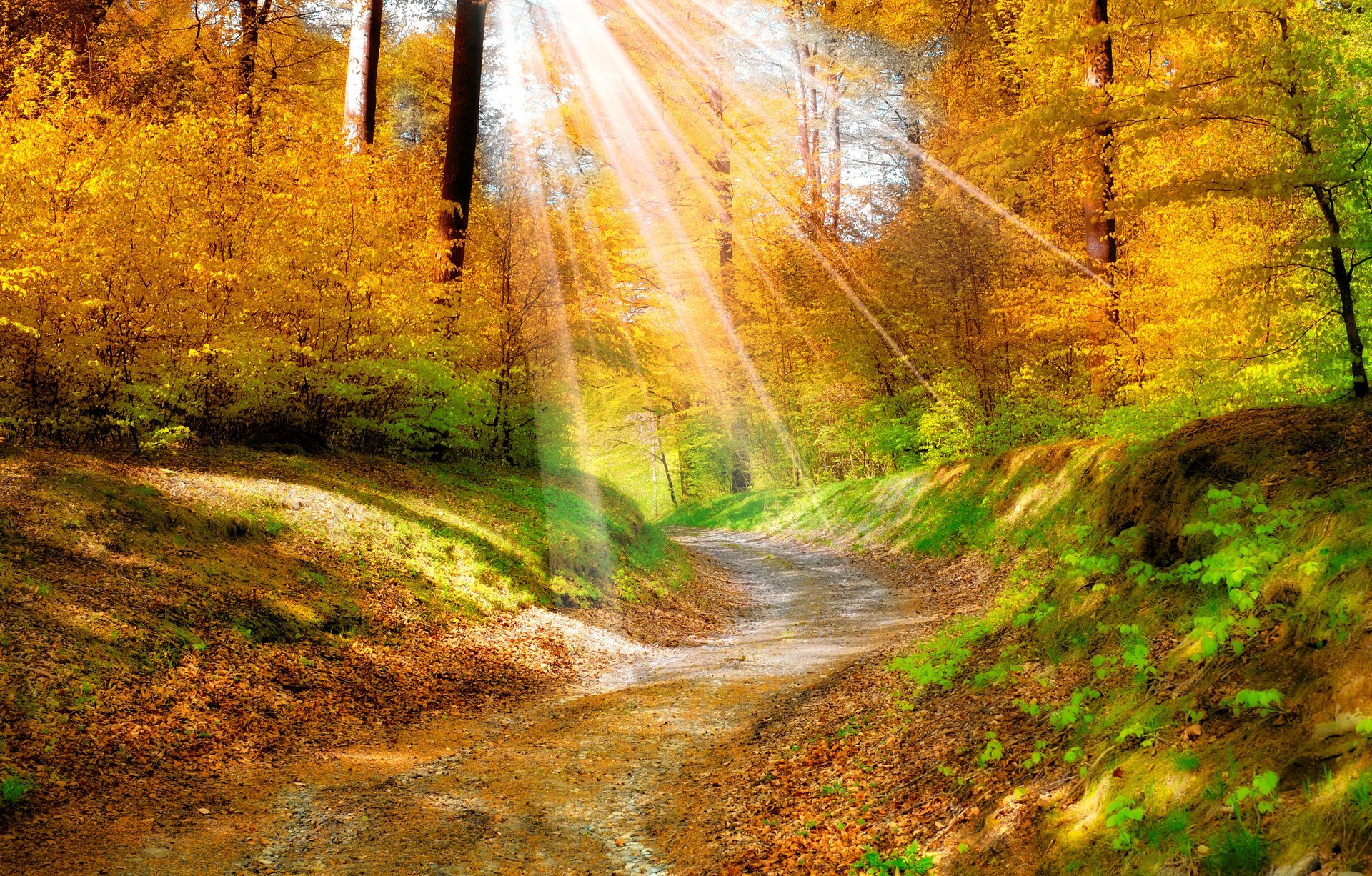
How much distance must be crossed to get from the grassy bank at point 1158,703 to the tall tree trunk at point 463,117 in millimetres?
10864

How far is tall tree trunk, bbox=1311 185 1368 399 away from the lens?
5.39 m

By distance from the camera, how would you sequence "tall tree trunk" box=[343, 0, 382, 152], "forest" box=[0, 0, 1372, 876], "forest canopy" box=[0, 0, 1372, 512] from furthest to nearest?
1. "tall tree trunk" box=[343, 0, 382, 152]
2. "forest canopy" box=[0, 0, 1372, 512]
3. "forest" box=[0, 0, 1372, 876]

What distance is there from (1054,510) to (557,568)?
768cm

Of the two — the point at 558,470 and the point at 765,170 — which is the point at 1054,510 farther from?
the point at 765,170

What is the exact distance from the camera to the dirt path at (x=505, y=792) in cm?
444

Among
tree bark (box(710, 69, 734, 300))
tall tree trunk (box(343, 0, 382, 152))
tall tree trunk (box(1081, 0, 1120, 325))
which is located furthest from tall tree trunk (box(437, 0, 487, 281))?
tree bark (box(710, 69, 734, 300))

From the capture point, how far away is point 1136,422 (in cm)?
997

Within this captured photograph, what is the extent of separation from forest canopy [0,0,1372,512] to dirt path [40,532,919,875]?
16.1ft

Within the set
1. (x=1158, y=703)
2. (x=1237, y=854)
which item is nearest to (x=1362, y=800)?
(x=1237, y=854)

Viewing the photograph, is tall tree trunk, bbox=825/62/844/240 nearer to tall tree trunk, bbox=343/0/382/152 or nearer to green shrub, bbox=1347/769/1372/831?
tall tree trunk, bbox=343/0/382/152

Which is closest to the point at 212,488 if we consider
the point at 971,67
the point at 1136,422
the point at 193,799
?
the point at 193,799

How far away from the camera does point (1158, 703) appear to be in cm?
366

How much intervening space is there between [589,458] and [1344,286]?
1637 cm

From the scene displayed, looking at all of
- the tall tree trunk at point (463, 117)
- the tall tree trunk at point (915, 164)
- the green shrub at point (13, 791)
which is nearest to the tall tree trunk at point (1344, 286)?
the green shrub at point (13, 791)
